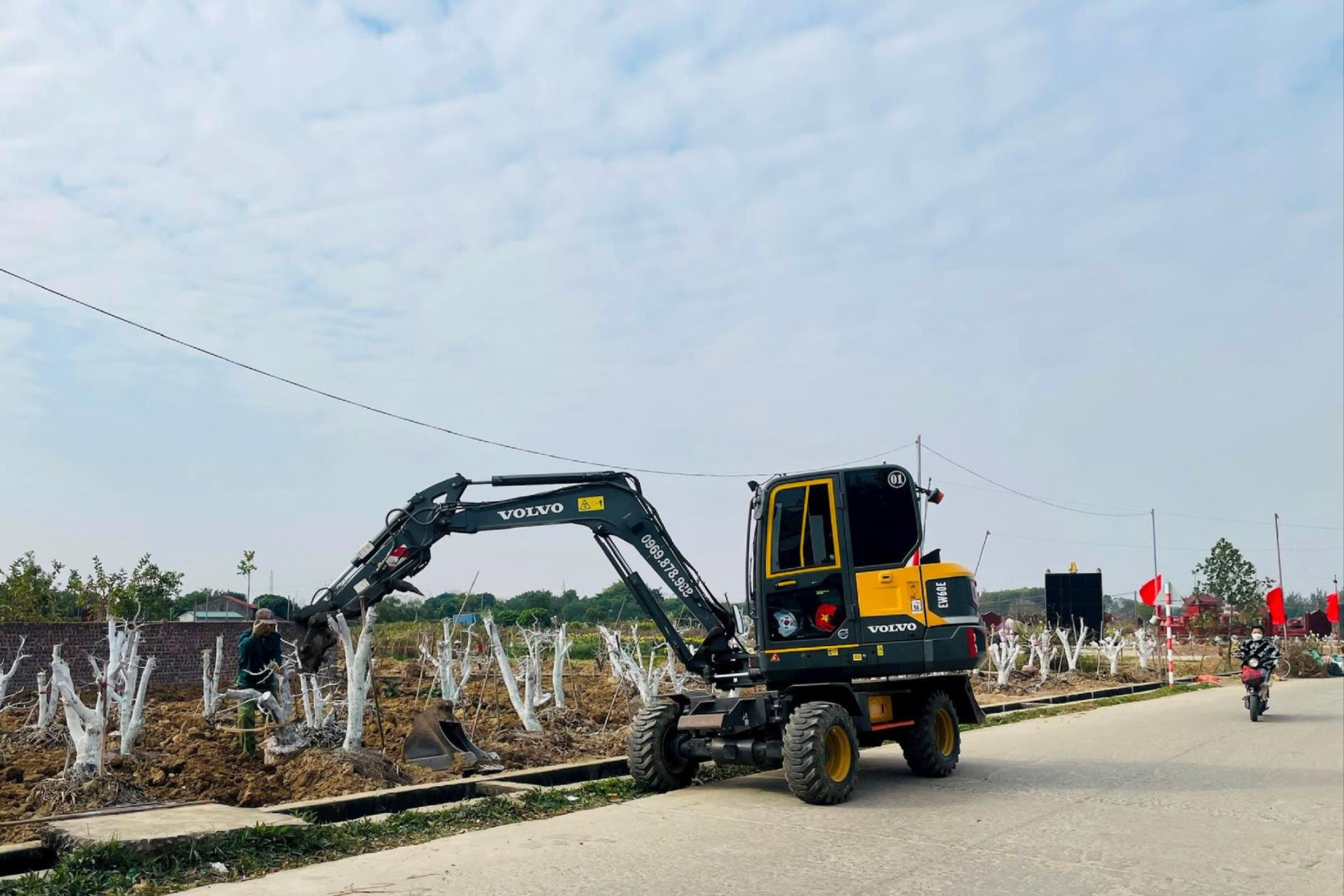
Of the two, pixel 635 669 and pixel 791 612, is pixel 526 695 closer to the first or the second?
pixel 635 669

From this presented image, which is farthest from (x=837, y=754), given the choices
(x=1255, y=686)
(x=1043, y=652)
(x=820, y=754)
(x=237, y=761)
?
(x=1043, y=652)

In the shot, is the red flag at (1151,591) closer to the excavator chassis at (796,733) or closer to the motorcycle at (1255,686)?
the motorcycle at (1255,686)

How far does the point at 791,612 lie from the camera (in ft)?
37.3

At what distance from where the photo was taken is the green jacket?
12.0 meters

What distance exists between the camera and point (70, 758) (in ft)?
37.9

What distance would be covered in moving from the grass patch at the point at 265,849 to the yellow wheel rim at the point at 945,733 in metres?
3.72

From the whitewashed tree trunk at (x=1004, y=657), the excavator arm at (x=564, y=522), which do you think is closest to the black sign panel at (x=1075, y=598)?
the whitewashed tree trunk at (x=1004, y=657)

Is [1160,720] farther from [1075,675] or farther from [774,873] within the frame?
[774,873]

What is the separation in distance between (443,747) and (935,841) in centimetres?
562

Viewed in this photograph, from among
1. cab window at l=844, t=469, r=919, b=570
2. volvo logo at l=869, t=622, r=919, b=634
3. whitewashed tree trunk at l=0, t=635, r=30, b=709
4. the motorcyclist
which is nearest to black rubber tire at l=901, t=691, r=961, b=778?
volvo logo at l=869, t=622, r=919, b=634

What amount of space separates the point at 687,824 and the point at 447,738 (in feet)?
13.0

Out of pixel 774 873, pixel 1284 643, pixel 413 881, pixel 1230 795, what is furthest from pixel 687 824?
pixel 1284 643

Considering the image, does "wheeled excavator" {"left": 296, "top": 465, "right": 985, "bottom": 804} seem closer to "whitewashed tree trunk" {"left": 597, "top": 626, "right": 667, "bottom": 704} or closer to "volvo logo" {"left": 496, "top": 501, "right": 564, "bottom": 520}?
"volvo logo" {"left": 496, "top": 501, "right": 564, "bottom": 520}

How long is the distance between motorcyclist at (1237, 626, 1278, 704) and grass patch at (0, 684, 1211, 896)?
14.5m
